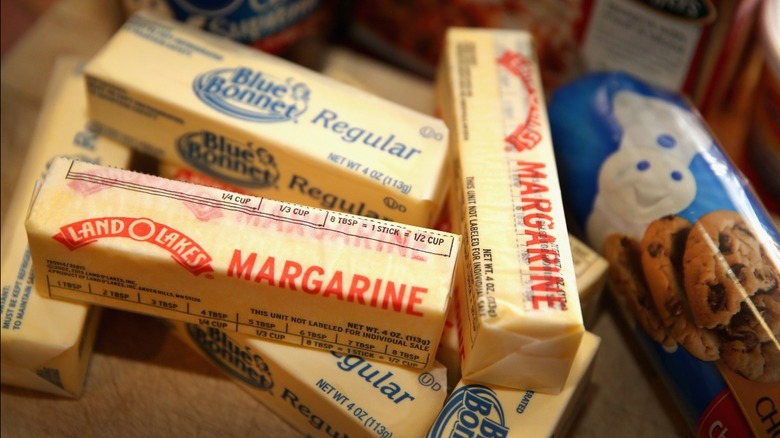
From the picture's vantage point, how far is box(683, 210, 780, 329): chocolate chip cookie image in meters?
0.85

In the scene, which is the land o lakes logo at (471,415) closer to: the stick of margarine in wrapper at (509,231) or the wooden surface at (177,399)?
the stick of margarine in wrapper at (509,231)

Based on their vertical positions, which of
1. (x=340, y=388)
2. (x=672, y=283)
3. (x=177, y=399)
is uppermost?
(x=672, y=283)

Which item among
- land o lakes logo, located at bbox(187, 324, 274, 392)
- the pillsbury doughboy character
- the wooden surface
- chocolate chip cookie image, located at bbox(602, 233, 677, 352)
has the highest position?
the pillsbury doughboy character

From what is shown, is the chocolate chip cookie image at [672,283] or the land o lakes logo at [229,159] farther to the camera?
the land o lakes logo at [229,159]

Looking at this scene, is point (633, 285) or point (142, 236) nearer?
point (142, 236)

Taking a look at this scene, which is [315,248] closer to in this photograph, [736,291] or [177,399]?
[177,399]

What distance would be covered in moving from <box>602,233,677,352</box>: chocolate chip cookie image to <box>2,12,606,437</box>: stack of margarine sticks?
0.10 ft

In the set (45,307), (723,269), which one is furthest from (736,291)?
(45,307)

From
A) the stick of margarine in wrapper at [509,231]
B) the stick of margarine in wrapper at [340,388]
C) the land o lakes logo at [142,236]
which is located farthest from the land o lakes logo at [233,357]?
the stick of margarine in wrapper at [509,231]

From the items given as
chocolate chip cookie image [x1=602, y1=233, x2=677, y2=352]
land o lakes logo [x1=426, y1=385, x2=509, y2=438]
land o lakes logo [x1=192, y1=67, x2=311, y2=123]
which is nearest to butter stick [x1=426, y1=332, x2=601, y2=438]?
land o lakes logo [x1=426, y1=385, x2=509, y2=438]

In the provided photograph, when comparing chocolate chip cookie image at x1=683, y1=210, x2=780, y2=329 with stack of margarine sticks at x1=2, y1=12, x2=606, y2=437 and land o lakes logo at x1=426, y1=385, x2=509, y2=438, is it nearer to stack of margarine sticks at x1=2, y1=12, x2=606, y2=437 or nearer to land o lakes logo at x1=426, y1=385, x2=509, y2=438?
stack of margarine sticks at x1=2, y1=12, x2=606, y2=437

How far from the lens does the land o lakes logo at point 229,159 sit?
98 cm

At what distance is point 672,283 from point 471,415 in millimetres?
280

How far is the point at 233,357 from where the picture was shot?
3.07 ft
